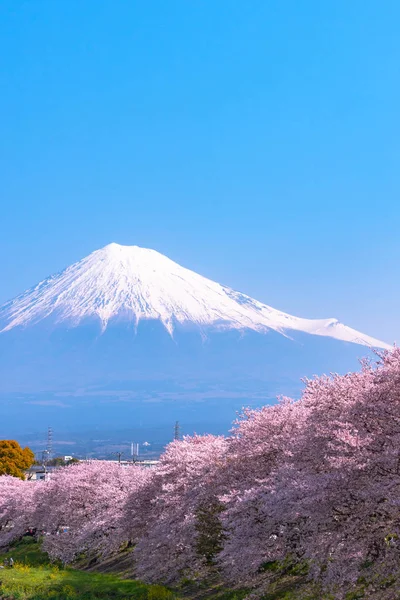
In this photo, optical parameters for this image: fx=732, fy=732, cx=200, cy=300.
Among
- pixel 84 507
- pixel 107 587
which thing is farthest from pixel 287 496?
pixel 84 507

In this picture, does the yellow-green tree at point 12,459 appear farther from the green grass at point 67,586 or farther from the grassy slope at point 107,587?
the green grass at point 67,586

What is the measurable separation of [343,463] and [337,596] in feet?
14.8

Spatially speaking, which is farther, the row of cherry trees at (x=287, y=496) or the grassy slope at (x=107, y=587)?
the grassy slope at (x=107, y=587)

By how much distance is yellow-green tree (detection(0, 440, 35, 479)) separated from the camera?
79812 millimetres

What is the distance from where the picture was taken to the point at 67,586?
108 ft

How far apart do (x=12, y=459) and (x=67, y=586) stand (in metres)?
51.6

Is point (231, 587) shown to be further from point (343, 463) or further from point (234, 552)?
point (343, 463)

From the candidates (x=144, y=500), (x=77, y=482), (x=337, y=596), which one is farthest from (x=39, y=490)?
(x=337, y=596)

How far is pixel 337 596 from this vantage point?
19781 millimetres

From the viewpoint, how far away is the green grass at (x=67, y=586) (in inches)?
1174

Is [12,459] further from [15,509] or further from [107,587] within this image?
[107,587]

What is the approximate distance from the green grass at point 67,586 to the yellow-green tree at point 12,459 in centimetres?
3943

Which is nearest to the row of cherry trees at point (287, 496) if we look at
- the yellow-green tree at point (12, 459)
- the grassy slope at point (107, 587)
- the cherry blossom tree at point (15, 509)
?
the grassy slope at point (107, 587)

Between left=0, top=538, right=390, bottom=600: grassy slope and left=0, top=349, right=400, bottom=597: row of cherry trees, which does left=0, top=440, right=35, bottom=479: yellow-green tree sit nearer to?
left=0, top=538, right=390, bottom=600: grassy slope
